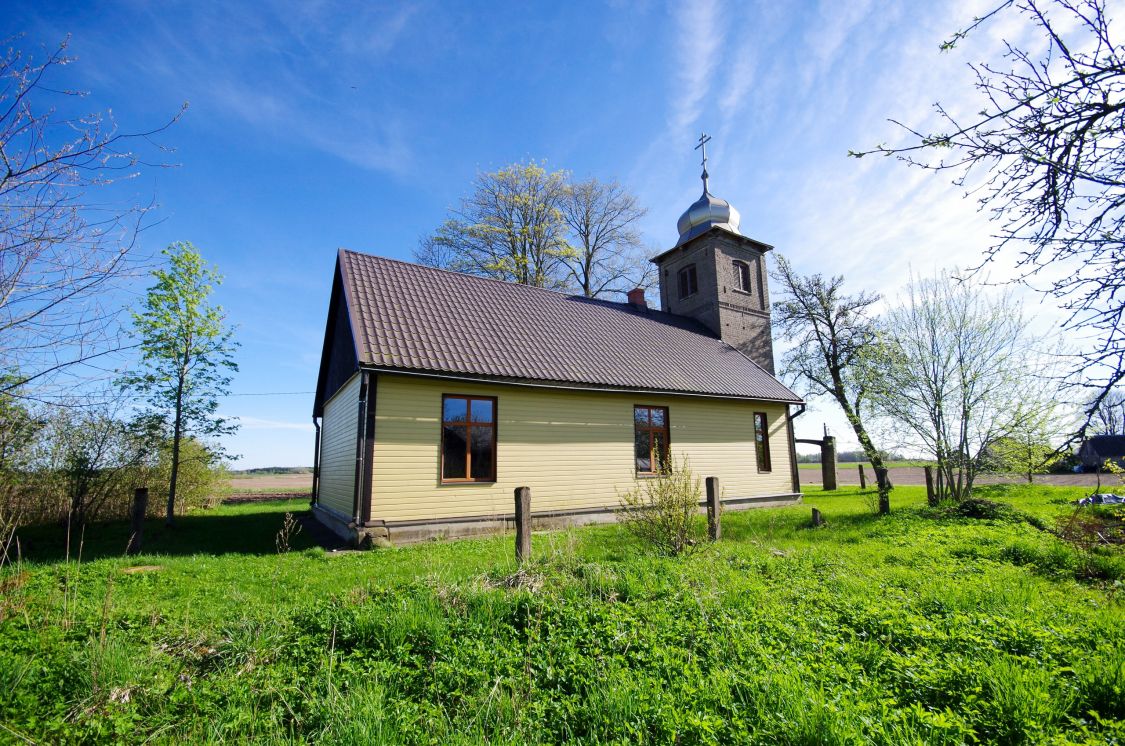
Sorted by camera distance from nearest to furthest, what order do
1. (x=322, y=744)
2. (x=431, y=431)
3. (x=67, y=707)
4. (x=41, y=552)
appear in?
(x=322, y=744)
(x=67, y=707)
(x=41, y=552)
(x=431, y=431)

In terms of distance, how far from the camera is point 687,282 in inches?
907

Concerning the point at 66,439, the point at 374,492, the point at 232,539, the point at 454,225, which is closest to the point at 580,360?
the point at 374,492

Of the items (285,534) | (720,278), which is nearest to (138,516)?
(285,534)

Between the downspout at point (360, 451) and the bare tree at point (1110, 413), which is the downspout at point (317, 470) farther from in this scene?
the bare tree at point (1110, 413)

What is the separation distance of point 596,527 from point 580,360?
14.8ft

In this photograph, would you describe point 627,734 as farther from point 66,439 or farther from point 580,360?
point 66,439

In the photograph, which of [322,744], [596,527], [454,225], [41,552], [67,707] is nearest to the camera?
[322,744]

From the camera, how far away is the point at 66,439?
1233 centimetres

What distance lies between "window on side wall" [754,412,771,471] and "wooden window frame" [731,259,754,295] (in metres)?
7.48

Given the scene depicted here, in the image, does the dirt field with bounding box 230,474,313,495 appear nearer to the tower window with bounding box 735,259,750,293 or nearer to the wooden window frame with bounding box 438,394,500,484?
the wooden window frame with bounding box 438,394,500,484

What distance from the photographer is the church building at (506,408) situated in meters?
10.3

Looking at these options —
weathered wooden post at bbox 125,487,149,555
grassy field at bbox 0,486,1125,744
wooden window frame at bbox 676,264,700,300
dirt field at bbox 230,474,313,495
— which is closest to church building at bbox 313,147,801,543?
weathered wooden post at bbox 125,487,149,555

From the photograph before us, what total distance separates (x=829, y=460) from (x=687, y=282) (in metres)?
11.1

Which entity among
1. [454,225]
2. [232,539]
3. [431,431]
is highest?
[454,225]
